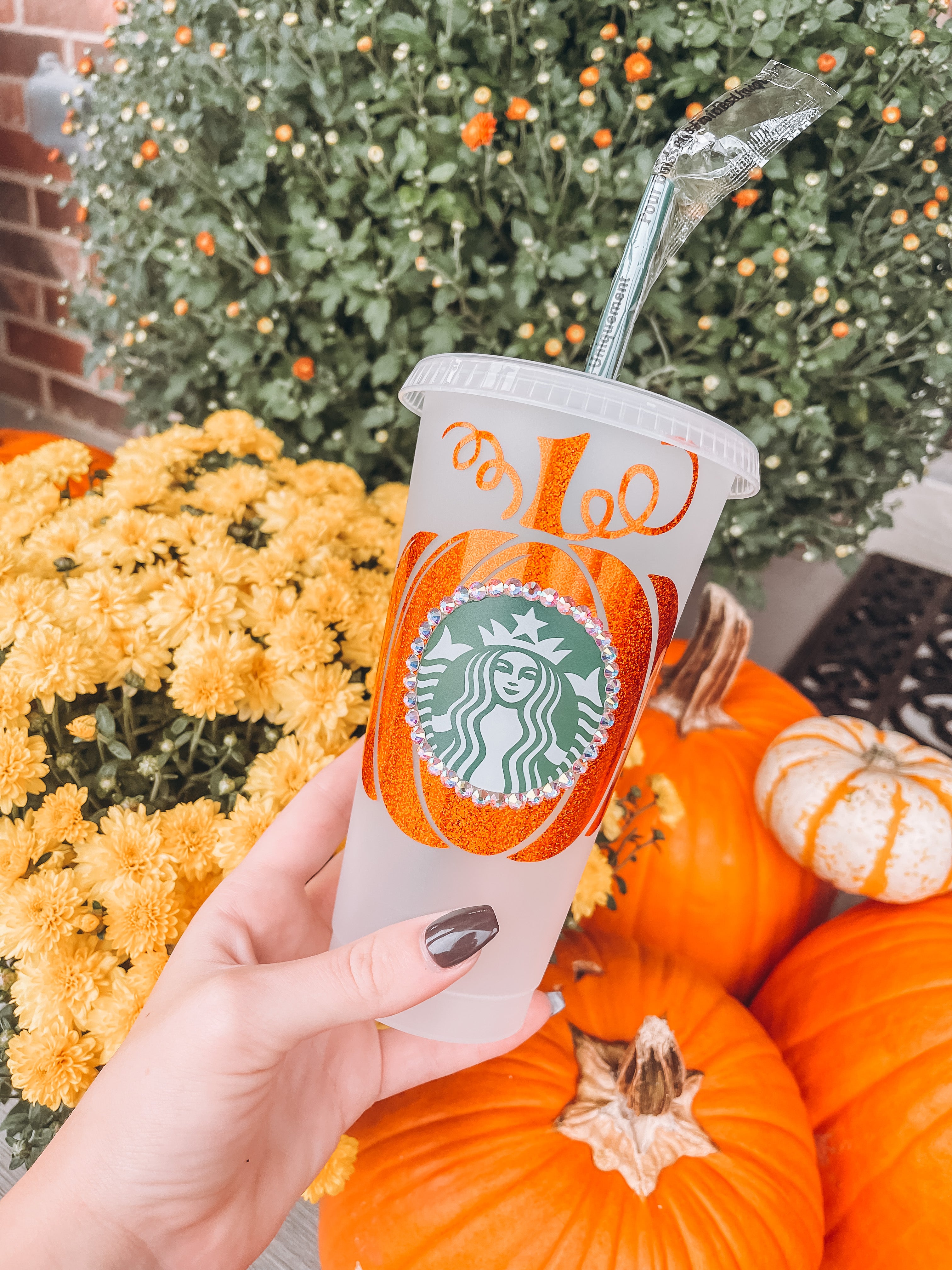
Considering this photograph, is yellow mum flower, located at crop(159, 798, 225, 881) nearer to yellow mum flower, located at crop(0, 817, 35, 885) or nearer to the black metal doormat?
yellow mum flower, located at crop(0, 817, 35, 885)

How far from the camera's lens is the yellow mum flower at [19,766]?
0.69 metres

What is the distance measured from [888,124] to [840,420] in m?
0.34

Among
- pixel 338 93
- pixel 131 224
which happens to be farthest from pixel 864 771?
pixel 131 224

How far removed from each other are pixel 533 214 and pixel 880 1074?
1004 mm

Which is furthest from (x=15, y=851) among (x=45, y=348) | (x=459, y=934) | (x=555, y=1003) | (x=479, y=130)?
(x=45, y=348)

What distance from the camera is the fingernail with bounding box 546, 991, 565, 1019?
783 millimetres

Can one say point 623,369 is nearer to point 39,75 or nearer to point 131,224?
point 131,224

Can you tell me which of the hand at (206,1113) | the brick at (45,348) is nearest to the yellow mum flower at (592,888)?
the hand at (206,1113)

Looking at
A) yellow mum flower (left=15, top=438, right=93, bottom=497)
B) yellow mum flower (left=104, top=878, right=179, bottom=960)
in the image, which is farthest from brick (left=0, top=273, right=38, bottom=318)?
yellow mum flower (left=104, top=878, right=179, bottom=960)

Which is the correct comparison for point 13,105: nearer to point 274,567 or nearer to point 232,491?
point 232,491

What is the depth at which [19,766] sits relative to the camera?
0.70 metres

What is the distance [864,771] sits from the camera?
92cm

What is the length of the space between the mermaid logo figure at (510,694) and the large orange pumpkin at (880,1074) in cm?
50

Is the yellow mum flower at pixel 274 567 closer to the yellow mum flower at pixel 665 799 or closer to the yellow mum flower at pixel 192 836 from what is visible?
Answer: the yellow mum flower at pixel 192 836
